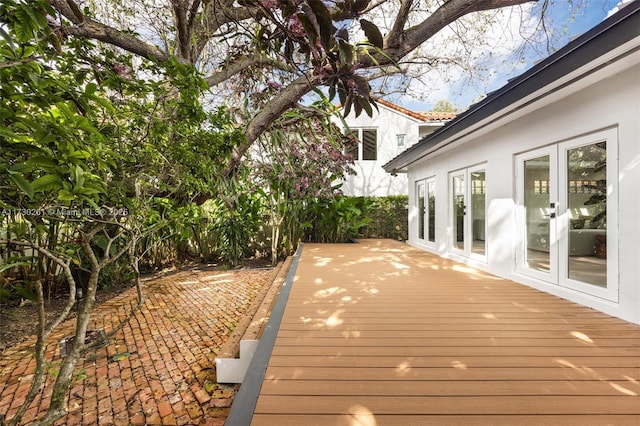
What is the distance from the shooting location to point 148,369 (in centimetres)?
271

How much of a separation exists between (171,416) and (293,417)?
1.17 meters

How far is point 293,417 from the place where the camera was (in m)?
1.50

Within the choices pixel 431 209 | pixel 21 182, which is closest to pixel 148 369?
pixel 21 182

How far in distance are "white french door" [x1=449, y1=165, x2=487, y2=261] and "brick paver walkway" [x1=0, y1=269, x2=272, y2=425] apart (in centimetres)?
419

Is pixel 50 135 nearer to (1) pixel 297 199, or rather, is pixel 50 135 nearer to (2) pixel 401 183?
(1) pixel 297 199

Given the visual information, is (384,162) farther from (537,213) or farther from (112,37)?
(112,37)

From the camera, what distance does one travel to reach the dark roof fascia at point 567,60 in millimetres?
2207

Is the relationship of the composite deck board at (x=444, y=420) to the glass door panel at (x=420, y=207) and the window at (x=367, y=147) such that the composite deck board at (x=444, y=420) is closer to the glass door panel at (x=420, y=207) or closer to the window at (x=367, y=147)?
the glass door panel at (x=420, y=207)

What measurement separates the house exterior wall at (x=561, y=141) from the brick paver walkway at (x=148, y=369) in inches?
149

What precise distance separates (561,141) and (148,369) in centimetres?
512

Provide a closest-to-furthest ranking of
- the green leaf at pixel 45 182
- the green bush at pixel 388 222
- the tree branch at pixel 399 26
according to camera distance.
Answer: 1. the green leaf at pixel 45 182
2. the tree branch at pixel 399 26
3. the green bush at pixel 388 222

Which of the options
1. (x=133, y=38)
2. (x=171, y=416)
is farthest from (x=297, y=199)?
(x=171, y=416)

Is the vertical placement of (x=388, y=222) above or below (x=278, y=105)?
below

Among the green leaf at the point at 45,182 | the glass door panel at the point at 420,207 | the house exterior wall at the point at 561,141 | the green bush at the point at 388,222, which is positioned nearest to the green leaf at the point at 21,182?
the green leaf at the point at 45,182
